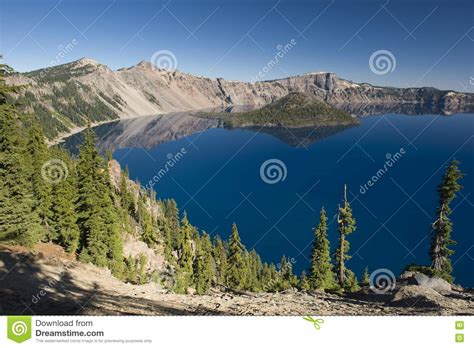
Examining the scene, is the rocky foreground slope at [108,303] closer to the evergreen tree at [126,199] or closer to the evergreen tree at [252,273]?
the evergreen tree at [252,273]

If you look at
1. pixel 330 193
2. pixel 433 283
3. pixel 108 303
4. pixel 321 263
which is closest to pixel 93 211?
pixel 108 303

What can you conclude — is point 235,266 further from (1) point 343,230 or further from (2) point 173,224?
(2) point 173,224

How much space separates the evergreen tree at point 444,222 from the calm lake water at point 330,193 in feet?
63.6

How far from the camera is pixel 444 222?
784 inches

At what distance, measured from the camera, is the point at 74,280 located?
36.6 feet

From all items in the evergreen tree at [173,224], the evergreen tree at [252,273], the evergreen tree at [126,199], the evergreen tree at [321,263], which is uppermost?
the evergreen tree at [126,199]

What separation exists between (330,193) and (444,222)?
233 ft

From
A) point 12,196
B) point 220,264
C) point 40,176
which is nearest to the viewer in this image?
point 12,196

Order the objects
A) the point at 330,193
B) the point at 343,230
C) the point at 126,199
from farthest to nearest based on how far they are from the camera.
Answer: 1. the point at 330,193
2. the point at 126,199
3. the point at 343,230

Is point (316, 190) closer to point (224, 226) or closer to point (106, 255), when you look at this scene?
point (224, 226)

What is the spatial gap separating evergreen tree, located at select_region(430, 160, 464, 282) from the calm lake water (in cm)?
1940

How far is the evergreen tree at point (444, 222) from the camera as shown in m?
18.4

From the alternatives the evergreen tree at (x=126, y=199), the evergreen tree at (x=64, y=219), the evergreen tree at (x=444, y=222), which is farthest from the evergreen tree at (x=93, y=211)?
the evergreen tree at (x=126, y=199)
